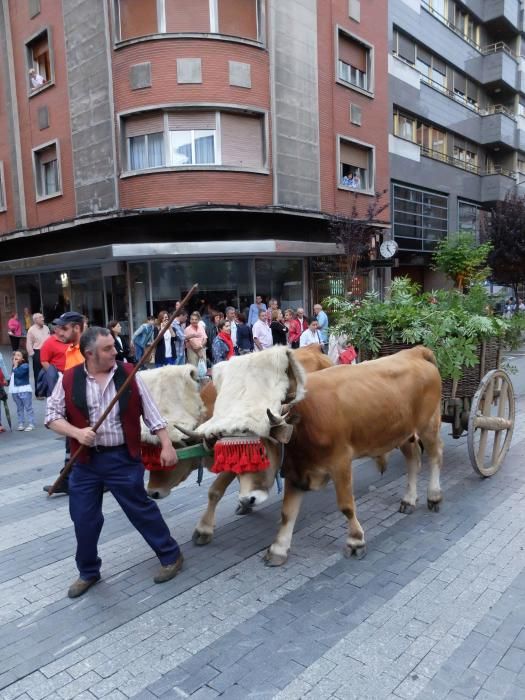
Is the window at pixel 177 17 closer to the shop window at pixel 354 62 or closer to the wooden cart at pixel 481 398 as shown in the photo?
the shop window at pixel 354 62

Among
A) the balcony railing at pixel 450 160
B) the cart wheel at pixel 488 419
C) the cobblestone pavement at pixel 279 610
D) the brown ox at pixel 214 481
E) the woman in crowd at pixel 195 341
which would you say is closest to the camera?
the cobblestone pavement at pixel 279 610

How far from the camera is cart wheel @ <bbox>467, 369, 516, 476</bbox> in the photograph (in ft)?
17.4

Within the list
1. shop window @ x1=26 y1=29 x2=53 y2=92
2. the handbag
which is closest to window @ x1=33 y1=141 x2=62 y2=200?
shop window @ x1=26 y1=29 x2=53 y2=92

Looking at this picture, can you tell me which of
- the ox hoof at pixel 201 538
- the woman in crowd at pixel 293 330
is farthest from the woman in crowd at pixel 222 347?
the ox hoof at pixel 201 538

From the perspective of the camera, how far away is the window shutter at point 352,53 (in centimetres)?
1903

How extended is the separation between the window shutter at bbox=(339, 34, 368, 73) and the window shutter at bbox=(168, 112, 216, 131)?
644cm

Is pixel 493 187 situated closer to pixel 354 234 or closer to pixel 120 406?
pixel 354 234

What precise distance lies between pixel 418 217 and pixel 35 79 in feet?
53.3

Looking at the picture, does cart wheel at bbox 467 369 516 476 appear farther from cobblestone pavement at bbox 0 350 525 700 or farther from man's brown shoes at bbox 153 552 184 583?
man's brown shoes at bbox 153 552 184 583

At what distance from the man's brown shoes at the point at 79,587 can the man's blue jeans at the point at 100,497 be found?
3cm

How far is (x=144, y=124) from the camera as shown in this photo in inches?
626

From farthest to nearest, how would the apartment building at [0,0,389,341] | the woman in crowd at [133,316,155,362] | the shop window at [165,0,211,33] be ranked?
the apartment building at [0,0,389,341]
the shop window at [165,0,211,33]
the woman in crowd at [133,316,155,362]

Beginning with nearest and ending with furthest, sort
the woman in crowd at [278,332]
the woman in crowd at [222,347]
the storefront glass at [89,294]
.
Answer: the woman in crowd at [222,347], the woman in crowd at [278,332], the storefront glass at [89,294]

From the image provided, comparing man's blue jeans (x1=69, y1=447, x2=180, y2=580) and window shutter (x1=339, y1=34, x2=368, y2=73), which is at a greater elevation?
window shutter (x1=339, y1=34, x2=368, y2=73)
